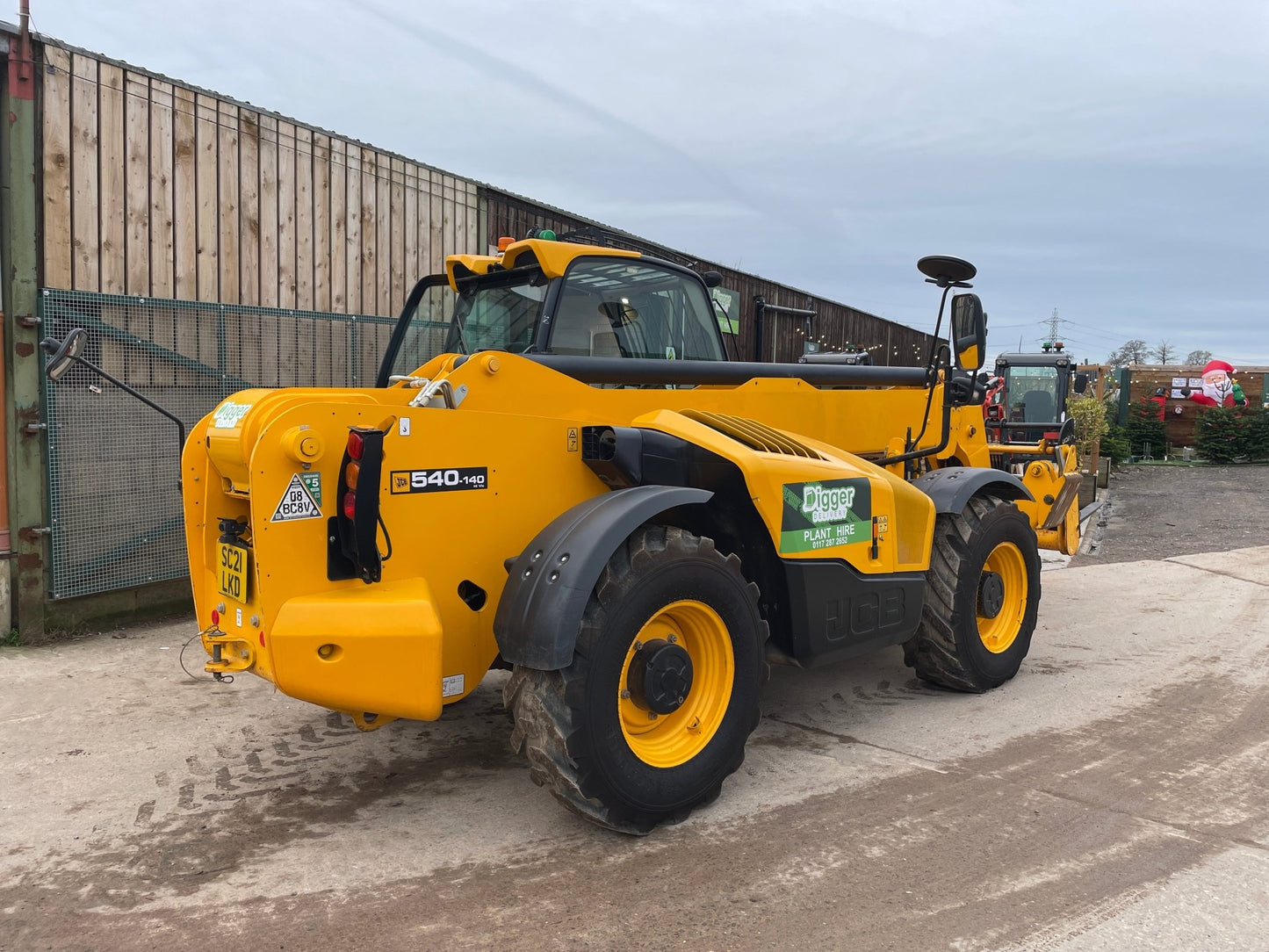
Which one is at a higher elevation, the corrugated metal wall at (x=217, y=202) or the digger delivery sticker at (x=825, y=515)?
the corrugated metal wall at (x=217, y=202)

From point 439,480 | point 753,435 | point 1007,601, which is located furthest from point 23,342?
point 1007,601

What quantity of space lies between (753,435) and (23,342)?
187 inches

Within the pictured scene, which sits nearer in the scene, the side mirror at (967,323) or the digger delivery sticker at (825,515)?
the digger delivery sticker at (825,515)

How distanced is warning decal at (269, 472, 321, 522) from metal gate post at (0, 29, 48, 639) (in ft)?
13.0

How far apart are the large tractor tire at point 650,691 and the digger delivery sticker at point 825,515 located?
32cm

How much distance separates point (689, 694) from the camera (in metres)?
3.78

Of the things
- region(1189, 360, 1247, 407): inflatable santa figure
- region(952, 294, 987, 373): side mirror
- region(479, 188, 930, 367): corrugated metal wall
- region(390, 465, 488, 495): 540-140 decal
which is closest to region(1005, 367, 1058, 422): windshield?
region(479, 188, 930, 367): corrugated metal wall

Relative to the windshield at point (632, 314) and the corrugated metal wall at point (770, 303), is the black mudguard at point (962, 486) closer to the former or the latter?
the windshield at point (632, 314)

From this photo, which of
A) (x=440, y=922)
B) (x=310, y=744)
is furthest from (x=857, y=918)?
(x=310, y=744)

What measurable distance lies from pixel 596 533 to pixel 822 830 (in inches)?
55.1

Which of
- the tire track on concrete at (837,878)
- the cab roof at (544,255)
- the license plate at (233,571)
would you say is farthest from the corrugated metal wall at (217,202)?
the tire track on concrete at (837,878)

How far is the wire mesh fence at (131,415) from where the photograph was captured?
6.23 m

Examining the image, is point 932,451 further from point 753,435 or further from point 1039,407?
point 1039,407

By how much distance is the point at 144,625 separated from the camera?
6715mm
